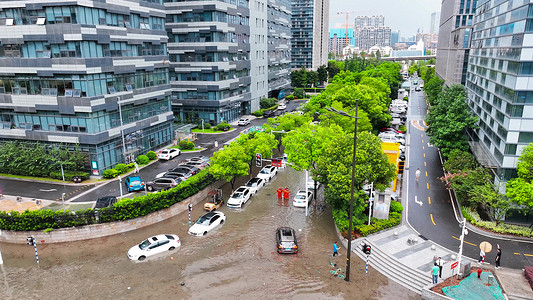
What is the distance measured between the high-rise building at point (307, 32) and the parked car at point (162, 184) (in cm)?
12409

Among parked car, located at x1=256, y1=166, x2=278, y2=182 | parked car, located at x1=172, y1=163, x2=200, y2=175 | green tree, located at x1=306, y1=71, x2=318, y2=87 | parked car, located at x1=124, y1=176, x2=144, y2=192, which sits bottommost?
parked car, located at x1=256, y1=166, x2=278, y2=182

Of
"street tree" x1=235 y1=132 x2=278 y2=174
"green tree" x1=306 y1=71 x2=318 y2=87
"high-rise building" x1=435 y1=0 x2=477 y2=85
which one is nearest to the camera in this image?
"street tree" x1=235 y1=132 x2=278 y2=174

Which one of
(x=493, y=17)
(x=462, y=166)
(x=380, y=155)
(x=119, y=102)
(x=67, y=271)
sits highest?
(x=493, y=17)

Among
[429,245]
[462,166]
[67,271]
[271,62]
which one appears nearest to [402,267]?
[429,245]

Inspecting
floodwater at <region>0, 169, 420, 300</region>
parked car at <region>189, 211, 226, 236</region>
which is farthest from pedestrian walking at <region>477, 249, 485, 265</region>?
parked car at <region>189, 211, 226, 236</region>

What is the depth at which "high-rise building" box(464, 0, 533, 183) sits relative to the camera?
3059 cm

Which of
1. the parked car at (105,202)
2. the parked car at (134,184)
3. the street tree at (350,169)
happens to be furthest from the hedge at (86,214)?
the street tree at (350,169)

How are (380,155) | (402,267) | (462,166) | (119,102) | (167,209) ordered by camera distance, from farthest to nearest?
(119,102)
(462,166)
(167,209)
(380,155)
(402,267)

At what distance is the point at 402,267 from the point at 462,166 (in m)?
17.3

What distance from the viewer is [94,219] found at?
31.6 m

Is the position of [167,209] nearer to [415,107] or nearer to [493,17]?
[493,17]

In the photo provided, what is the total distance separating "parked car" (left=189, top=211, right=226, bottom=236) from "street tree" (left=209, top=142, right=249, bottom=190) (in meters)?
5.09

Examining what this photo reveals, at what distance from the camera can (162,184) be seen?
3944 centimetres

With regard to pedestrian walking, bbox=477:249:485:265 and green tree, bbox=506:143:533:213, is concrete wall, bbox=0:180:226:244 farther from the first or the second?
green tree, bbox=506:143:533:213
